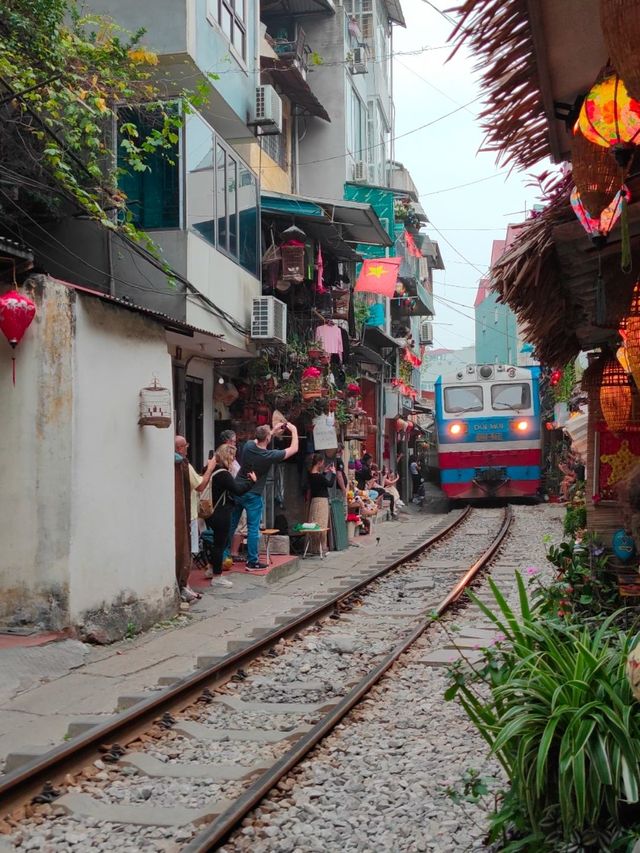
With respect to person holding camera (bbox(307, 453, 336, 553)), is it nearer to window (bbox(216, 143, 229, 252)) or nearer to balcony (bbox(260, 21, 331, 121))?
window (bbox(216, 143, 229, 252))

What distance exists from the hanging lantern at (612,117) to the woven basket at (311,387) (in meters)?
11.2

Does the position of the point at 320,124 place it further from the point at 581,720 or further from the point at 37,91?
the point at 581,720

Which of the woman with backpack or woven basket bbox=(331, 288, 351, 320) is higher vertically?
woven basket bbox=(331, 288, 351, 320)

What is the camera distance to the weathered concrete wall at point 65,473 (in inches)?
297

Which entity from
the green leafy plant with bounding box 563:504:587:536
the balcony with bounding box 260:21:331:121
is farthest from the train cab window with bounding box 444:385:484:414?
the green leafy plant with bounding box 563:504:587:536

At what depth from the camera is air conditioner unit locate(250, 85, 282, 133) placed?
14.3m

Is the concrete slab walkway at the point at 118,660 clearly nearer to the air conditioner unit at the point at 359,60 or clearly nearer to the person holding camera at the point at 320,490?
the person holding camera at the point at 320,490

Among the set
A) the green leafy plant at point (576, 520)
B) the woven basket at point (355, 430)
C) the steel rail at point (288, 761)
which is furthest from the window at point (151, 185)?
the woven basket at point (355, 430)

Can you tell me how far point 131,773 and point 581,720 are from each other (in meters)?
2.71

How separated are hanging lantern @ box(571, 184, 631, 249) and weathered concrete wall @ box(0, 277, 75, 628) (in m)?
4.71

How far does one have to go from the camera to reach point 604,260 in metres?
5.09

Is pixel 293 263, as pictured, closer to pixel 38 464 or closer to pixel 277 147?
pixel 277 147

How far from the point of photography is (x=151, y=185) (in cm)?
1197

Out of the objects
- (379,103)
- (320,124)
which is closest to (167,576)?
(320,124)
